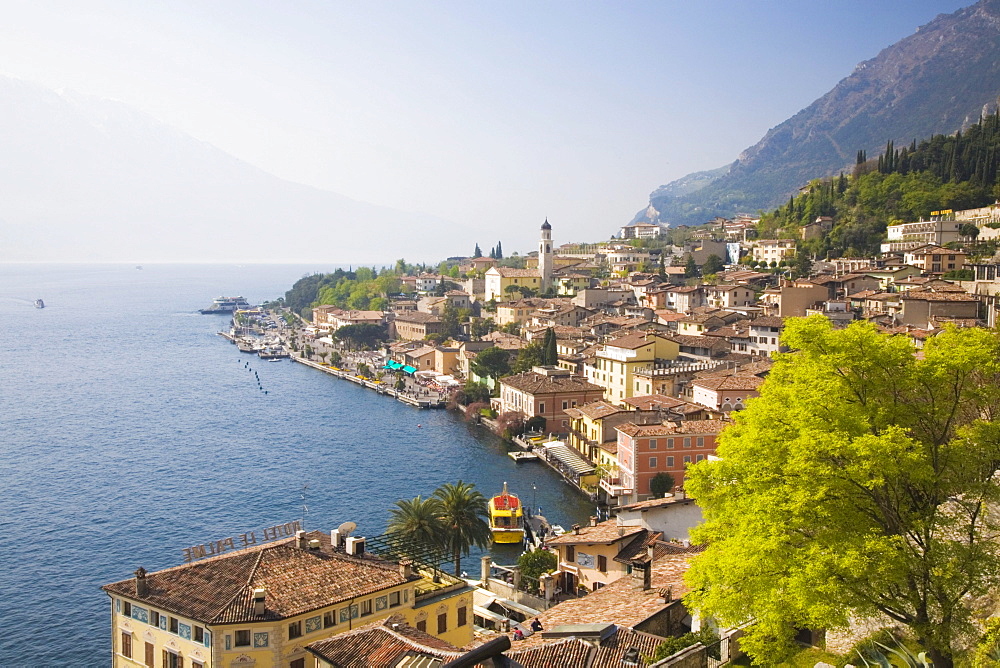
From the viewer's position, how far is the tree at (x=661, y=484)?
3350 centimetres

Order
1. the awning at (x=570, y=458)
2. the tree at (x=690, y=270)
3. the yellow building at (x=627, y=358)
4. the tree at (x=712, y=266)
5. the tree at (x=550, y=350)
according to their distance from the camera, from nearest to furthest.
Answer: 1. the awning at (x=570, y=458)
2. the yellow building at (x=627, y=358)
3. the tree at (x=550, y=350)
4. the tree at (x=712, y=266)
5. the tree at (x=690, y=270)

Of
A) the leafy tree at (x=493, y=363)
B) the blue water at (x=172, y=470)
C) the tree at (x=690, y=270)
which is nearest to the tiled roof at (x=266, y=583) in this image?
the blue water at (x=172, y=470)

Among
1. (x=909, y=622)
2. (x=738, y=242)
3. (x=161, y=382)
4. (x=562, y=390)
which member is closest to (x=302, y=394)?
(x=161, y=382)

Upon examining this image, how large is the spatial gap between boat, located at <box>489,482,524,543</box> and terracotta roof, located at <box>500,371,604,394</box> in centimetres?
1631

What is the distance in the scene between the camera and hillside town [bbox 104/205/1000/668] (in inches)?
551

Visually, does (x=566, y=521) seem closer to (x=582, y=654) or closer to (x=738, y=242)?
(x=582, y=654)

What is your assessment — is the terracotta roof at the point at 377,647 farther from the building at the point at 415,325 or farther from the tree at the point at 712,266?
the building at the point at 415,325

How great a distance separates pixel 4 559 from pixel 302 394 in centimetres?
3633

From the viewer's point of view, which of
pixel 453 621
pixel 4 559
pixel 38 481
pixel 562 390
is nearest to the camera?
pixel 453 621

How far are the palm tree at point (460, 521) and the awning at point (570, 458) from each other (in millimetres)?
12404

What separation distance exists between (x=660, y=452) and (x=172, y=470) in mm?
23859

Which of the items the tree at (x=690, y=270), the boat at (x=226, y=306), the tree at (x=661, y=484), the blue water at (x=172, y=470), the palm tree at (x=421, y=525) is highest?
the tree at (x=690, y=270)

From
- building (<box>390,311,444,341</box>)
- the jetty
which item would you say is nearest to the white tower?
building (<box>390,311,444,341</box>)

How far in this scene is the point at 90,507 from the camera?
115ft
